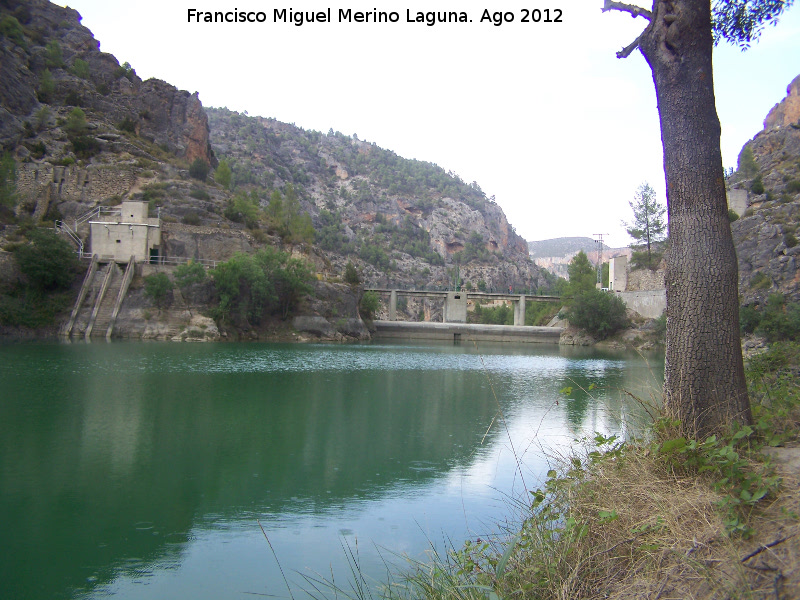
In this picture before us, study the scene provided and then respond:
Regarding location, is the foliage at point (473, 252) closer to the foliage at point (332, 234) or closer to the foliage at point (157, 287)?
the foliage at point (332, 234)

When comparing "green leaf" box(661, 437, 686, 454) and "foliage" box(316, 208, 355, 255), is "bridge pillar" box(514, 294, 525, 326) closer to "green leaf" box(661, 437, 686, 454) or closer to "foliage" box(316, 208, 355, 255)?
"foliage" box(316, 208, 355, 255)

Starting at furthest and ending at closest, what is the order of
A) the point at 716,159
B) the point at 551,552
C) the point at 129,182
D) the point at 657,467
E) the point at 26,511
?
the point at 129,182
the point at 26,511
the point at 716,159
the point at 657,467
the point at 551,552

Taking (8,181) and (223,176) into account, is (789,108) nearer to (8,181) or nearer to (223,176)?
(223,176)

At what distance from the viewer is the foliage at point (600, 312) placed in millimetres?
58875

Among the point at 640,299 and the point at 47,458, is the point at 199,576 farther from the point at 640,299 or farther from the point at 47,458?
the point at 640,299

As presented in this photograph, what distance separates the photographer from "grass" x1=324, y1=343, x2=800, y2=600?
328 centimetres

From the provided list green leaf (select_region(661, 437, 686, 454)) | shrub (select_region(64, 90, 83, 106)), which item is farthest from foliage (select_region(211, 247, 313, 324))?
green leaf (select_region(661, 437, 686, 454))

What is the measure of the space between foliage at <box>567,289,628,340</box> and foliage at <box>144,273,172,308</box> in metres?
39.7

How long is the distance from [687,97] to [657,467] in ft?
11.2

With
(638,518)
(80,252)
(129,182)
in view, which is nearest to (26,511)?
(638,518)

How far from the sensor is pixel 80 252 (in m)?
43.3

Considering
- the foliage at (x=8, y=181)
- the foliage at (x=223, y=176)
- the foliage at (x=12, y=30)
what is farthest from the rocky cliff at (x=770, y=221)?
the foliage at (x=12, y=30)

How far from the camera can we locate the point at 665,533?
154 inches

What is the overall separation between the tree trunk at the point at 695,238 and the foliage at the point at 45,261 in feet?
137
